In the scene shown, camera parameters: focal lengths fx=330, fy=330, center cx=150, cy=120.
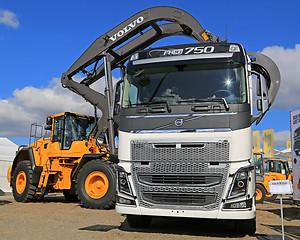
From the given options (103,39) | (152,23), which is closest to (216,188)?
(152,23)

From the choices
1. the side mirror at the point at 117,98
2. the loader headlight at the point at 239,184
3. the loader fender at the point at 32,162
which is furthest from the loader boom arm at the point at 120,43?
the loader headlight at the point at 239,184

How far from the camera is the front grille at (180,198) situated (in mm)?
5684

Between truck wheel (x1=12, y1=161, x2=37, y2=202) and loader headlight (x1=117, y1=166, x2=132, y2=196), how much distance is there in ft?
23.9

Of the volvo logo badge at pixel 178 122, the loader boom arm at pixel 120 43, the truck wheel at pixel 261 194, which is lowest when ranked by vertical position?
the truck wheel at pixel 261 194

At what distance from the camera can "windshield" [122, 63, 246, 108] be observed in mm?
6090

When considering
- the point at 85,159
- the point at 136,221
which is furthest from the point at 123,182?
the point at 85,159

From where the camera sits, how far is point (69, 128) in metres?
12.3

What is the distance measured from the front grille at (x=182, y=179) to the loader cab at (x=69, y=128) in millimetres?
6609

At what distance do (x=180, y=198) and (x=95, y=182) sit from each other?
5255 millimetres

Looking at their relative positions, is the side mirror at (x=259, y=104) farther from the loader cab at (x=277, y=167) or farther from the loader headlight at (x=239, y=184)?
the loader cab at (x=277, y=167)

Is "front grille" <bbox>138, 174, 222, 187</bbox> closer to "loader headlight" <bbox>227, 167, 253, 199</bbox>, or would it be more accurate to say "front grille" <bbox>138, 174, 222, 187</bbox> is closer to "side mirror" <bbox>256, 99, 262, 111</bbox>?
"loader headlight" <bbox>227, 167, 253, 199</bbox>

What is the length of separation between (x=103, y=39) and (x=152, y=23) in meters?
1.98

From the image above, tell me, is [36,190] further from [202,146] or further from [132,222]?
[202,146]

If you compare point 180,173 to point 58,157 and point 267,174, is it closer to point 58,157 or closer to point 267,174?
point 58,157
